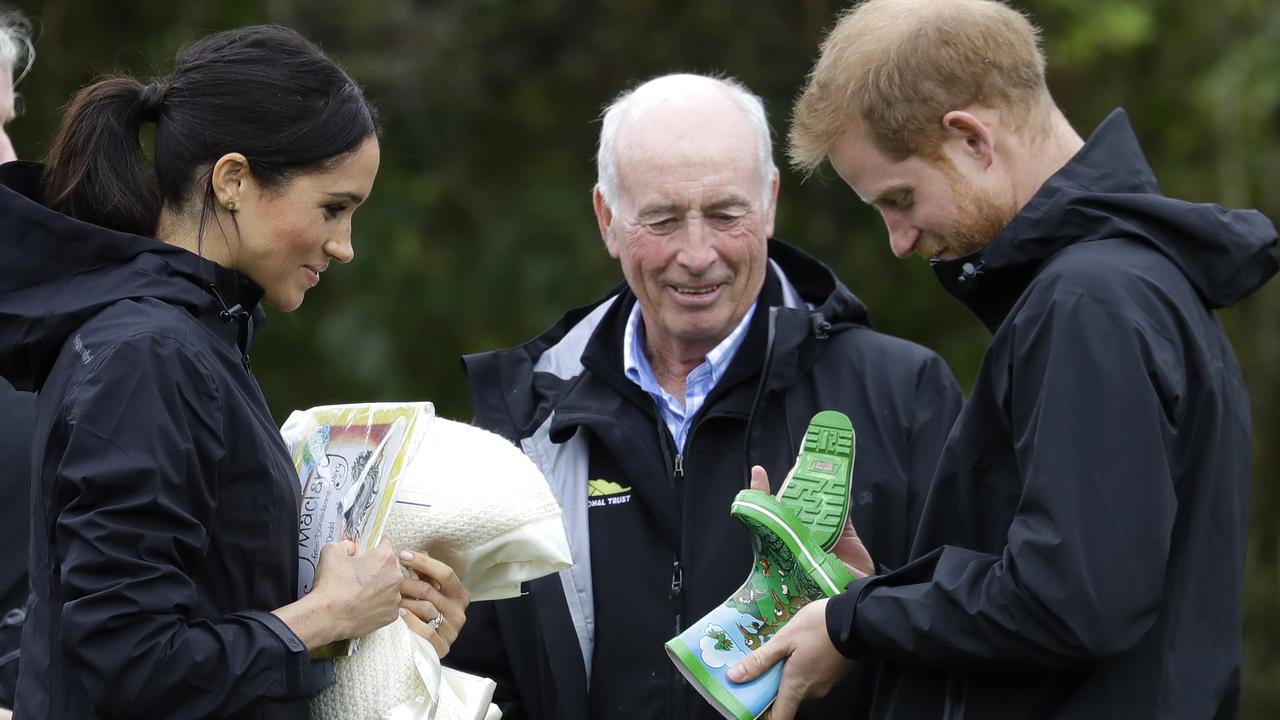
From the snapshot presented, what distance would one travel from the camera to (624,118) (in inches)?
131

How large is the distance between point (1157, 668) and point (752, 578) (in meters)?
0.71

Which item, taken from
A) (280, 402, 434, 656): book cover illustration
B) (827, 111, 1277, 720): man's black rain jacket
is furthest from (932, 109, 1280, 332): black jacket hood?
(280, 402, 434, 656): book cover illustration

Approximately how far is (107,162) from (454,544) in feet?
2.75

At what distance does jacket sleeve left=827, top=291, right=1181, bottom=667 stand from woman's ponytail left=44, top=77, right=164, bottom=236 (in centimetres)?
137

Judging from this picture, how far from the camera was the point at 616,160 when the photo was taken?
3336 mm

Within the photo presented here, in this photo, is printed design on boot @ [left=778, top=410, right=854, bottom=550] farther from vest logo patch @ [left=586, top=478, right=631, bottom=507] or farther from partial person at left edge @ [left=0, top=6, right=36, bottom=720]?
partial person at left edge @ [left=0, top=6, right=36, bottom=720]

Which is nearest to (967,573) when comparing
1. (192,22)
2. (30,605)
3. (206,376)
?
(206,376)

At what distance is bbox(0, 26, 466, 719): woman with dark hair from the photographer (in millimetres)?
2076

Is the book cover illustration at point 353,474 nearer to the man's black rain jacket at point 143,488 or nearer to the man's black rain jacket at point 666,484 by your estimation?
the man's black rain jacket at point 143,488

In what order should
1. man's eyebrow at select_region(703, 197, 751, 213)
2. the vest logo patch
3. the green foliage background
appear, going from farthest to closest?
the green foliage background → man's eyebrow at select_region(703, 197, 751, 213) → the vest logo patch

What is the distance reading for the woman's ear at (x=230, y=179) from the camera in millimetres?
2338

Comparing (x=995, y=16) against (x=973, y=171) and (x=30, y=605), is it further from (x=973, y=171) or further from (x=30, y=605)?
(x=30, y=605)

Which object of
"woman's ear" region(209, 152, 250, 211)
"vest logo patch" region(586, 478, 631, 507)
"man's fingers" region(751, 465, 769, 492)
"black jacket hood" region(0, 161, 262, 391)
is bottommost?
"vest logo patch" region(586, 478, 631, 507)

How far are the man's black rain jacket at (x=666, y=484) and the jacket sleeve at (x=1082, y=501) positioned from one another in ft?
2.76
